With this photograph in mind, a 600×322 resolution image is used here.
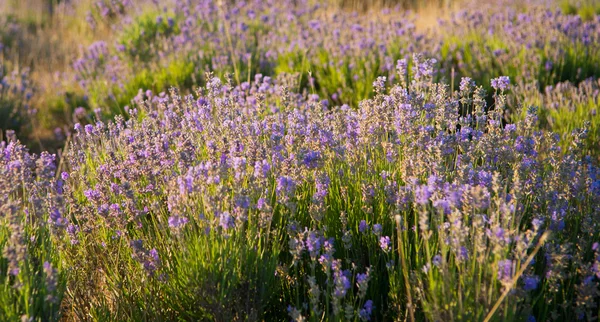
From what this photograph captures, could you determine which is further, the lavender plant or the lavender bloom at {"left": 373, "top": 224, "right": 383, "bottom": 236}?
the lavender bloom at {"left": 373, "top": 224, "right": 383, "bottom": 236}

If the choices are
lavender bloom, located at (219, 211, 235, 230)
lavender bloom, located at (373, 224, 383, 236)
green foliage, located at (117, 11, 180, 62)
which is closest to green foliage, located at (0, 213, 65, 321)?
lavender bloom, located at (219, 211, 235, 230)

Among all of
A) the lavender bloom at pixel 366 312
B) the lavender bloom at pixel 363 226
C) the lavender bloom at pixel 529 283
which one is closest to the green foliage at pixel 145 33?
the lavender bloom at pixel 363 226

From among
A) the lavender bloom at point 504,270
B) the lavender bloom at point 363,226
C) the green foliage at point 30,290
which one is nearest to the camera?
the lavender bloom at point 504,270

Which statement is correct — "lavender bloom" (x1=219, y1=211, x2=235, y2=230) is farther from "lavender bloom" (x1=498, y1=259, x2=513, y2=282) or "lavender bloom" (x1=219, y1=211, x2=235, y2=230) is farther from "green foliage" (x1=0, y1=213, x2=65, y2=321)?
"lavender bloom" (x1=498, y1=259, x2=513, y2=282)

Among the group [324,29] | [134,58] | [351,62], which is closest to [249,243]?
[351,62]

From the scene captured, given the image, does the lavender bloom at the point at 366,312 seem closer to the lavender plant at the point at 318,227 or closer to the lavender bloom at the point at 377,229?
the lavender plant at the point at 318,227

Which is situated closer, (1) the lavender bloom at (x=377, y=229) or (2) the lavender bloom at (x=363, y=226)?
(1) the lavender bloom at (x=377, y=229)

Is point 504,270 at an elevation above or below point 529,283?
above

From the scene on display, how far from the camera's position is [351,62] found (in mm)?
5297

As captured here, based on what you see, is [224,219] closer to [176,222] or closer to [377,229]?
[176,222]

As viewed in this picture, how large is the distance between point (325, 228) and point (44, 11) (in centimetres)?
1032

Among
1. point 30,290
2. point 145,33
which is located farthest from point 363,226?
point 145,33

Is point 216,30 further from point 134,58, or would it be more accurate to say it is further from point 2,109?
point 2,109

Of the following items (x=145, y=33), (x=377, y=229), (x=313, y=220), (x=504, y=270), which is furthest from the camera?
(x=145, y=33)
